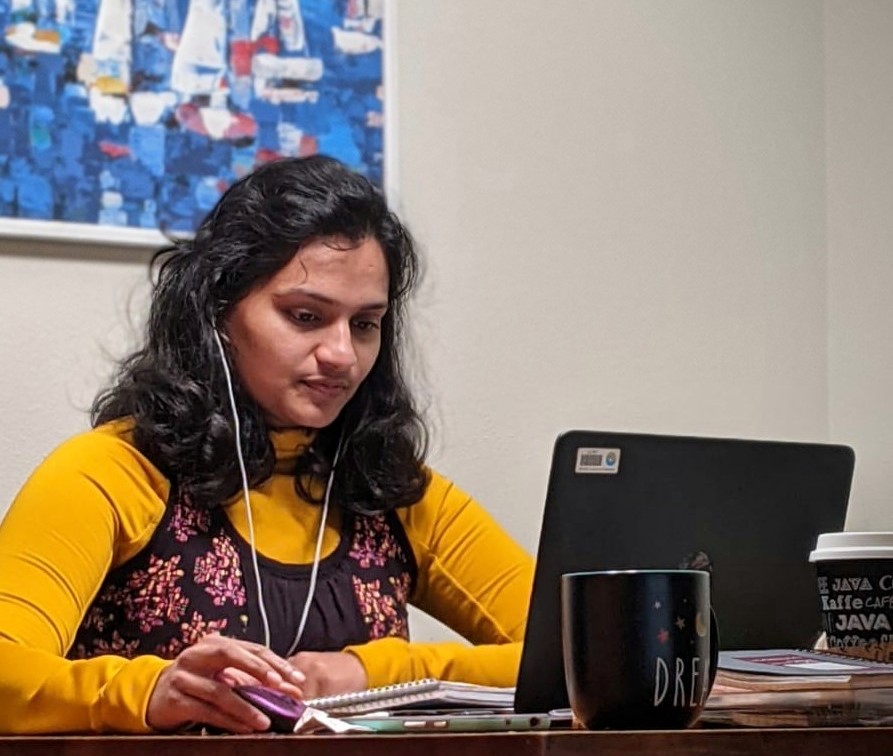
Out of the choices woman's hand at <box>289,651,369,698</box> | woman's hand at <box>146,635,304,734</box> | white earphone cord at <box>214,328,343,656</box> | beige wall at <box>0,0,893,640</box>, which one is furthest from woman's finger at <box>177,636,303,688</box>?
beige wall at <box>0,0,893,640</box>

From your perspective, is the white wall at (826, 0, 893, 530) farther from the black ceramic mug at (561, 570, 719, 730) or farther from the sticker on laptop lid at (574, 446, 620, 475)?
the black ceramic mug at (561, 570, 719, 730)

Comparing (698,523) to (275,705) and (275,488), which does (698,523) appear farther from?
(275,488)

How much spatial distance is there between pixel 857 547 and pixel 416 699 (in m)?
0.38

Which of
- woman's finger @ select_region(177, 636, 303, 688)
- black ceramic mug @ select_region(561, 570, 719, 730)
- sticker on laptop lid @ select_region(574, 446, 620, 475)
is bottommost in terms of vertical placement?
woman's finger @ select_region(177, 636, 303, 688)

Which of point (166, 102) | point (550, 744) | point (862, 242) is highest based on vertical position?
point (166, 102)

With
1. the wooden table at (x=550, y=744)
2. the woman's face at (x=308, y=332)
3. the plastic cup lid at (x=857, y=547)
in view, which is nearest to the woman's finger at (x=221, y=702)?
the wooden table at (x=550, y=744)

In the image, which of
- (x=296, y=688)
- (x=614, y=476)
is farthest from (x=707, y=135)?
(x=296, y=688)

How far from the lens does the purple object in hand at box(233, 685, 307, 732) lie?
31.8 inches

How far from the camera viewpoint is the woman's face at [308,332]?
149 centimetres

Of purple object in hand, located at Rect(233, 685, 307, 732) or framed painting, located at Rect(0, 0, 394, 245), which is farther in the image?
framed painting, located at Rect(0, 0, 394, 245)

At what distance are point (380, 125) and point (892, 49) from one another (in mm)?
858

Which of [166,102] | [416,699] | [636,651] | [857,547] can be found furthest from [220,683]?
[166,102]

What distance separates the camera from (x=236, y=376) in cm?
153

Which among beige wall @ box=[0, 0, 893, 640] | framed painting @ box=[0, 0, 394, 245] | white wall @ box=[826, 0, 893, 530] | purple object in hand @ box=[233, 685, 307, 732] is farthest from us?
white wall @ box=[826, 0, 893, 530]
